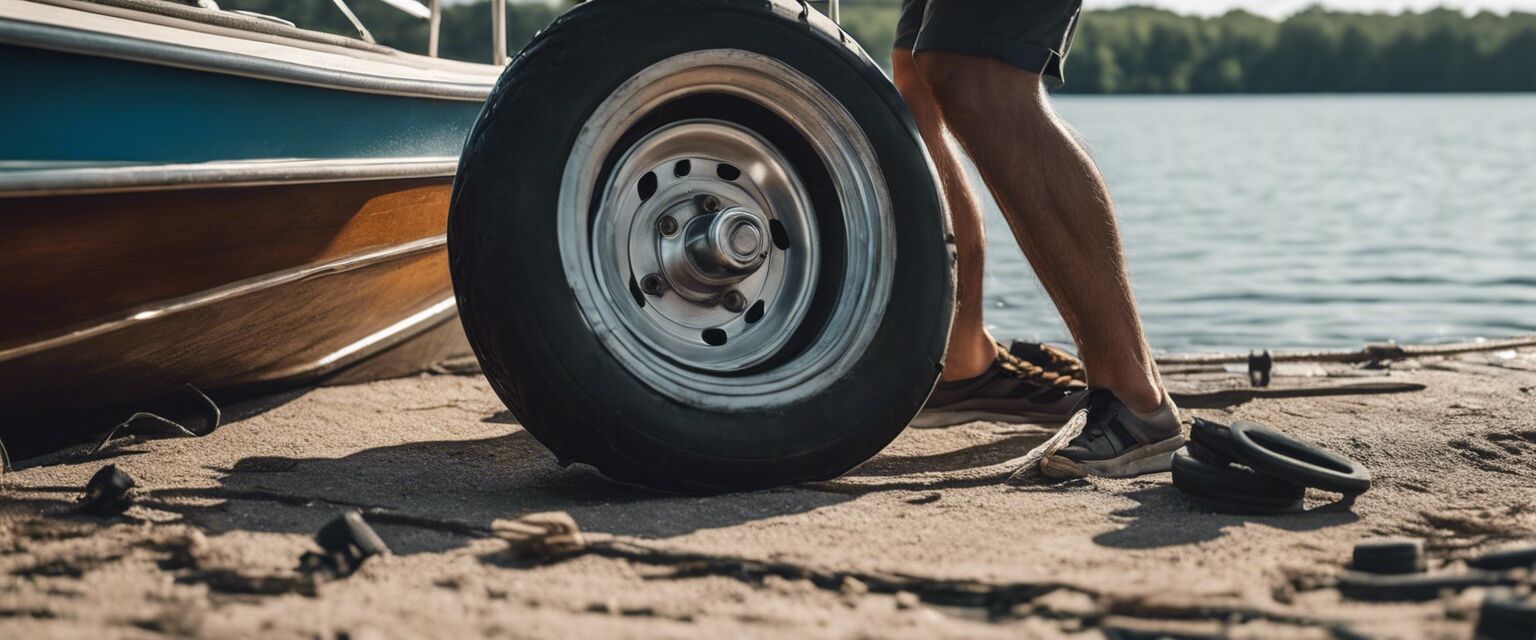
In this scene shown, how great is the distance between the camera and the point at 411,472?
2904mm

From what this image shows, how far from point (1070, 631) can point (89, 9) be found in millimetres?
2188

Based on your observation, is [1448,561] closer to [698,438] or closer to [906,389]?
[906,389]

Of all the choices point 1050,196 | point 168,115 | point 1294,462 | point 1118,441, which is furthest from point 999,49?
point 168,115

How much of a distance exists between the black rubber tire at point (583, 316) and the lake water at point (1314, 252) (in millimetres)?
618

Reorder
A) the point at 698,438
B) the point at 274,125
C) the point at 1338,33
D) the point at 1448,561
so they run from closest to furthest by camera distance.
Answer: the point at 1448,561
the point at 698,438
the point at 274,125
the point at 1338,33

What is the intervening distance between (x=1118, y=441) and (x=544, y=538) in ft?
4.33

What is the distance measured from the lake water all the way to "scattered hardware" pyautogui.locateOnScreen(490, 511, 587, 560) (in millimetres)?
1525

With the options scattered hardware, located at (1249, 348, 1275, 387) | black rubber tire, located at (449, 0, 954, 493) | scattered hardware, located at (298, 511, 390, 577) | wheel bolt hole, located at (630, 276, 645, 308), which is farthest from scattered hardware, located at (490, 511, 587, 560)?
scattered hardware, located at (1249, 348, 1275, 387)

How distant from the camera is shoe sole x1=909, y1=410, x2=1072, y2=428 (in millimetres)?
3613

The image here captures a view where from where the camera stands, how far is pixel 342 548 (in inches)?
83.7

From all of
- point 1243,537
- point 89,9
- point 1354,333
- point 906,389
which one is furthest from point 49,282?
point 1354,333

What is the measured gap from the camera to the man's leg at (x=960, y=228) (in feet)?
11.6

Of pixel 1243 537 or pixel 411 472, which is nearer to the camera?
pixel 1243 537

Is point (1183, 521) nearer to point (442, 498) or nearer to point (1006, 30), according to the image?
point (1006, 30)
